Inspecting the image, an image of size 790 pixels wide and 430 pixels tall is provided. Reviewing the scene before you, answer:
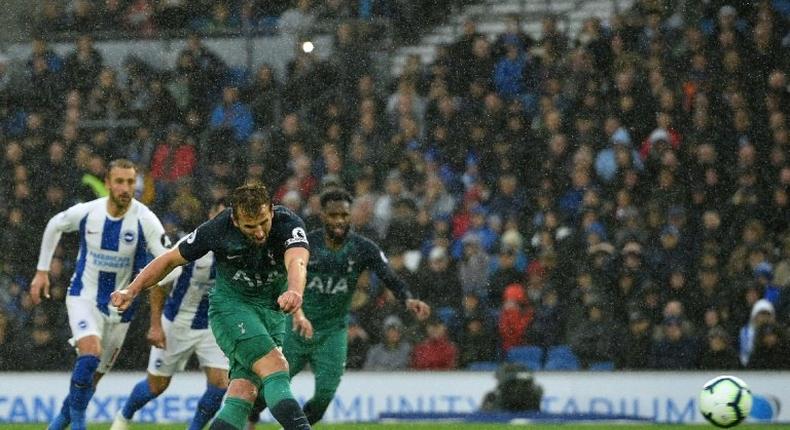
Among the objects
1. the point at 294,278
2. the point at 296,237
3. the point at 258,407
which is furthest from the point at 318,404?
the point at 294,278

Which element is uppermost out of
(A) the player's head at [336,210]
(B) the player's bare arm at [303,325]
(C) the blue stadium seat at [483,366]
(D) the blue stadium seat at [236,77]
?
(D) the blue stadium seat at [236,77]

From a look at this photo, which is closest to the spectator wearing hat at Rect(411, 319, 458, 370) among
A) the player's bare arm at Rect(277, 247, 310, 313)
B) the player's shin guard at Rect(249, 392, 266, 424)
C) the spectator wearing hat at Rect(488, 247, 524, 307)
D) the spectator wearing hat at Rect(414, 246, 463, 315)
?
the spectator wearing hat at Rect(414, 246, 463, 315)

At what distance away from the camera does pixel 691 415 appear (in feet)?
49.2

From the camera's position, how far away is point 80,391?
10.4 m

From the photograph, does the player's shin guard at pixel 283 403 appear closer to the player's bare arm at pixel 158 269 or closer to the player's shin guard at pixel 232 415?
the player's shin guard at pixel 232 415

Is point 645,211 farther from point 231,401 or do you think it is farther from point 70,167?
point 231,401

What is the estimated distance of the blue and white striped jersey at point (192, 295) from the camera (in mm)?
11125

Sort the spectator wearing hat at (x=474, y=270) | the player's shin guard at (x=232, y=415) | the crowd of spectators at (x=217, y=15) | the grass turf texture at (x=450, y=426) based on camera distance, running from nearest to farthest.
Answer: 1. the player's shin guard at (x=232, y=415)
2. the grass turf texture at (x=450, y=426)
3. the spectator wearing hat at (x=474, y=270)
4. the crowd of spectators at (x=217, y=15)

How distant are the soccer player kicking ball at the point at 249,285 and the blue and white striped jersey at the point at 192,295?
2648mm

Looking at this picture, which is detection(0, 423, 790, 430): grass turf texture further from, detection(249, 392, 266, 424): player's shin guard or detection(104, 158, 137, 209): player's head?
detection(104, 158, 137, 209): player's head

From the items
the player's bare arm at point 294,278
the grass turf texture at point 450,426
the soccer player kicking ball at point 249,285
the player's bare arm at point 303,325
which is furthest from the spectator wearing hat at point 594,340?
the player's bare arm at point 294,278

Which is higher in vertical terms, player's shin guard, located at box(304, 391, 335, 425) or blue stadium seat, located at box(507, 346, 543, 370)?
blue stadium seat, located at box(507, 346, 543, 370)

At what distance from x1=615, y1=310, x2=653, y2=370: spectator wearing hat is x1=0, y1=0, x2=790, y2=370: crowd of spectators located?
0.08 feet

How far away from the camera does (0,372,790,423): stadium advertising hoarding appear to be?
15117 millimetres
